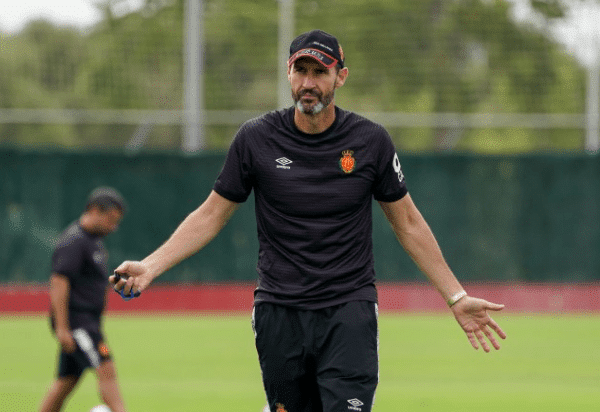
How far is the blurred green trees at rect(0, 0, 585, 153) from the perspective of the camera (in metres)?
23.5

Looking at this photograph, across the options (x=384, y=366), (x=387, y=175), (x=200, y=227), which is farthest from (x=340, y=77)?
(x=384, y=366)

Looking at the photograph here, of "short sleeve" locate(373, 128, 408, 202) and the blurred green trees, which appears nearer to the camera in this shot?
"short sleeve" locate(373, 128, 408, 202)

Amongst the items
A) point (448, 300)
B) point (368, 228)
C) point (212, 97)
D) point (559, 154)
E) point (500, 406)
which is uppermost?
point (212, 97)

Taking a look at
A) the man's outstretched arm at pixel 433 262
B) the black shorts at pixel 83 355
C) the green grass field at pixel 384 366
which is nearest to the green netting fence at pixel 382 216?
the green grass field at pixel 384 366

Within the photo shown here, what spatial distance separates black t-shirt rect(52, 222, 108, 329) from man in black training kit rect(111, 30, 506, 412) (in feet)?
11.9

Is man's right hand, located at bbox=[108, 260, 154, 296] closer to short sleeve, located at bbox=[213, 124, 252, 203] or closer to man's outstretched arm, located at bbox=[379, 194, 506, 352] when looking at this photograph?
short sleeve, located at bbox=[213, 124, 252, 203]

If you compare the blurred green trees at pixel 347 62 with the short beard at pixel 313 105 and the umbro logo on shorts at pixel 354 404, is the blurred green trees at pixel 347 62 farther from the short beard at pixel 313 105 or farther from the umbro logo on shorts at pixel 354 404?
the umbro logo on shorts at pixel 354 404

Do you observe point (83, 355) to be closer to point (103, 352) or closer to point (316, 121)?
point (103, 352)

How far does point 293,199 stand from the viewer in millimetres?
5504

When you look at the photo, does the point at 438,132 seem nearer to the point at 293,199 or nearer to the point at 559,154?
the point at 559,154

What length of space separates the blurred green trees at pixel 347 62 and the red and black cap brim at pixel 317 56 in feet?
58.9

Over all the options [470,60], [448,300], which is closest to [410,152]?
[470,60]

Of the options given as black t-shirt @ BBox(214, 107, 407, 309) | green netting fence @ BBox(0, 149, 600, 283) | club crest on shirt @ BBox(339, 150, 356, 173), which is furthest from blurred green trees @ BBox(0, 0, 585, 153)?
club crest on shirt @ BBox(339, 150, 356, 173)

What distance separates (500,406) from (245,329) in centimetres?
825
